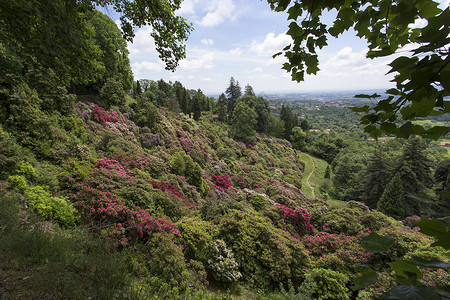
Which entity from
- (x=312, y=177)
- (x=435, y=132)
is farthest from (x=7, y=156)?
(x=312, y=177)

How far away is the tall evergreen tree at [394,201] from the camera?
705 inches

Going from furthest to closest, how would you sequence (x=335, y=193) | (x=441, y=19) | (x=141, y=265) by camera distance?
(x=335, y=193)
(x=141, y=265)
(x=441, y=19)

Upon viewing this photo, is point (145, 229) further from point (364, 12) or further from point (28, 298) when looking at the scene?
point (364, 12)

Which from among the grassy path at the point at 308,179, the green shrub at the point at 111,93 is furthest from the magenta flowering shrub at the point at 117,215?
the grassy path at the point at 308,179

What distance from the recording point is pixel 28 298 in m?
2.40

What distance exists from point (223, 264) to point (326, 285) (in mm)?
3128

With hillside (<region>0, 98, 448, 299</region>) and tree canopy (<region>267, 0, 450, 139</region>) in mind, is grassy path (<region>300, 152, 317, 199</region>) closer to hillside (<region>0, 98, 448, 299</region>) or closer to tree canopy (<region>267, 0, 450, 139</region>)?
hillside (<region>0, 98, 448, 299</region>)

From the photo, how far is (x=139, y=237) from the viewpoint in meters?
5.94

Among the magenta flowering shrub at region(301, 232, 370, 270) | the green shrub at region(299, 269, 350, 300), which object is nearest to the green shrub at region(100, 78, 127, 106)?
the magenta flowering shrub at region(301, 232, 370, 270)

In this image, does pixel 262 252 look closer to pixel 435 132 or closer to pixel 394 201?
pixel 435 132

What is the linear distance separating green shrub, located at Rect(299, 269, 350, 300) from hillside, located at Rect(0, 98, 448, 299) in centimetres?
4

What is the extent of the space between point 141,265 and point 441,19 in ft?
19.3

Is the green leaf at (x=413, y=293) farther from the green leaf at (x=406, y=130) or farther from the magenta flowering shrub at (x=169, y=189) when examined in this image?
the magenta flowering shrub at (x=169, y=189)

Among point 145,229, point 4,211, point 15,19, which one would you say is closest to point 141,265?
point 145,229
